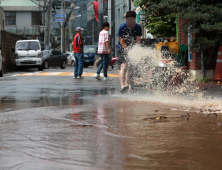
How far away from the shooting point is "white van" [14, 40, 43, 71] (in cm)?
2548

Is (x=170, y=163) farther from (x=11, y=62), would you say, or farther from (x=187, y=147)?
(x=11, y=62)

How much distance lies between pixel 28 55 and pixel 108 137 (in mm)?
21935

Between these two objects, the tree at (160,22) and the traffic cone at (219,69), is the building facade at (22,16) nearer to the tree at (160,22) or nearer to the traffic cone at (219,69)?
the tree at (160,22)

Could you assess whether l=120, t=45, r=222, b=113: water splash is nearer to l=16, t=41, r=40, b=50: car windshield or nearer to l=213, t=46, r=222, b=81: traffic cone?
l=213, t=46, r=222, b=81: traffic cone

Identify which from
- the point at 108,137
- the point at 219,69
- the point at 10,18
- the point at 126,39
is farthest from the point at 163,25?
the point at 10,18

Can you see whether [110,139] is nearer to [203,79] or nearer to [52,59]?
[203,79]

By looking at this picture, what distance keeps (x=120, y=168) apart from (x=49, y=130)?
178 centimetres

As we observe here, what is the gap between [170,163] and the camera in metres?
3.38

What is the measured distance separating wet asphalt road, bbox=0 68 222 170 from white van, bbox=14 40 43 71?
1870 centimetres

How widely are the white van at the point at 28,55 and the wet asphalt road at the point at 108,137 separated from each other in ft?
61.3

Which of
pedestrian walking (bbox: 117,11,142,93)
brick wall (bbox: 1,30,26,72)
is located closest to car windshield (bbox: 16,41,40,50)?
brick wall (bbox: 1,30,26,72)

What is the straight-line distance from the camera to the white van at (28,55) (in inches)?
1003

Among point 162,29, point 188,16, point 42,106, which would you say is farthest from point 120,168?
point 162,29

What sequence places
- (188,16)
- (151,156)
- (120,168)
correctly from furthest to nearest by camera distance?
(188,16)
(151,156)
(120,168)
